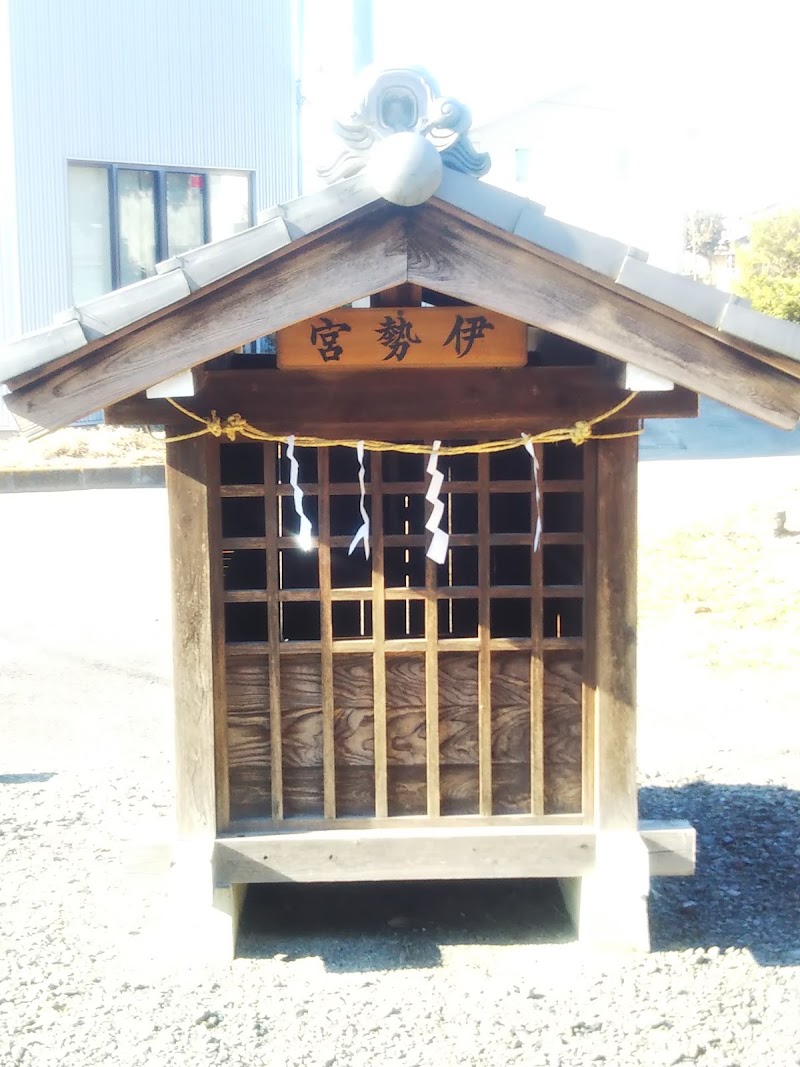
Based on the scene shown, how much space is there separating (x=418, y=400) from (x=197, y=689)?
144cm

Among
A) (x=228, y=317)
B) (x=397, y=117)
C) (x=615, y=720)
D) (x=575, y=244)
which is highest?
(x=397, y=117)

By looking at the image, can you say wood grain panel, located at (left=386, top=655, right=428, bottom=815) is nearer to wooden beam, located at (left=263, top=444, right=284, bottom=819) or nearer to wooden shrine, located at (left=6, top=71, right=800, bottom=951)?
wooden shrine, located at (left=6, top=71, right=800, bottom=951)

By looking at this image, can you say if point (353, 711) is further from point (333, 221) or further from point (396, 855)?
point (333, 221)

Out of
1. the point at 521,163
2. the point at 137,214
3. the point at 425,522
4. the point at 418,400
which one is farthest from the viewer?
the point at 521,163

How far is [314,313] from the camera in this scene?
409cm

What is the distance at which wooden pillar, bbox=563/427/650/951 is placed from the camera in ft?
15.1

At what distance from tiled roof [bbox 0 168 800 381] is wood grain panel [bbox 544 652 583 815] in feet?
4.98

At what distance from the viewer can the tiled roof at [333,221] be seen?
3963 mm

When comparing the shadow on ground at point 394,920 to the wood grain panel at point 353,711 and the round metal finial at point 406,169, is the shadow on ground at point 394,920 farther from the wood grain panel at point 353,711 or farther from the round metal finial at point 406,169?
the round metal finial at point 406,169

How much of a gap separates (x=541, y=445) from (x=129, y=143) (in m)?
17.0

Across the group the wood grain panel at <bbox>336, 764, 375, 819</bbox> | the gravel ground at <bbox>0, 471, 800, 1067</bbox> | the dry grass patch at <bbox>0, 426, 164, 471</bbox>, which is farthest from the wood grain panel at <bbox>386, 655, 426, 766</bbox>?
the dry grass patch at <bbox>0, 426, 164, 471</bbox>

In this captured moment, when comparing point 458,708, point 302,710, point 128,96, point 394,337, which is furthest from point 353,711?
point 128,96

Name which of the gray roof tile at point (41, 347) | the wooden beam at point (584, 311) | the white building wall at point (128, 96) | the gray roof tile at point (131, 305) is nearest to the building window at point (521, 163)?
the white building wall at point (128, 96)

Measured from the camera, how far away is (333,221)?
13.1 ft
